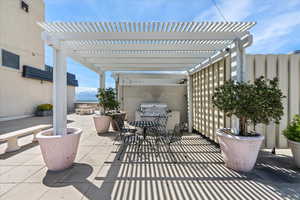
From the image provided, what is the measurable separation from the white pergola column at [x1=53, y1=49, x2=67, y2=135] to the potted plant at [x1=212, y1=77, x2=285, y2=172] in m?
3.26

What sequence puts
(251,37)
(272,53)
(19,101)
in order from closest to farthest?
(251,37), (272,53), (19,101)

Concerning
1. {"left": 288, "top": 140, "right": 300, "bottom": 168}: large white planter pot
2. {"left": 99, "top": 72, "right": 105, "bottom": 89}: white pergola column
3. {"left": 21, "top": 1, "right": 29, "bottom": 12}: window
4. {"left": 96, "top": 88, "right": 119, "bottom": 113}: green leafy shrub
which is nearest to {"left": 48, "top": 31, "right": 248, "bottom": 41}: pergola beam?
{"left": 288, "top": 140, "right": 300, "bottom": 168}: large white planter pot

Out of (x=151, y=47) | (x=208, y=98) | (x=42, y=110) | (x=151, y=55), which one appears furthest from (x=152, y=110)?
(x=42, y=110)

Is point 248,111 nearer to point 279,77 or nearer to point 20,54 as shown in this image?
point 279,77

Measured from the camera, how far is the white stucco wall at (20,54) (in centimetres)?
829

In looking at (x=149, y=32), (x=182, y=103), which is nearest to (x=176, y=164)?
(x=149, y=32)

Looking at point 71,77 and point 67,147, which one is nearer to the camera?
point 67,147

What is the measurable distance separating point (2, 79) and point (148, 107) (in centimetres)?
849

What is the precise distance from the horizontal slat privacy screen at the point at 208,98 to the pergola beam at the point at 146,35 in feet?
3.05

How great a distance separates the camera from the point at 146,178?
251 centimetres

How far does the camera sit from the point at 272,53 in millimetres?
3789

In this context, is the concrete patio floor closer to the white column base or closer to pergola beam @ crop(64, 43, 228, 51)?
the white column base

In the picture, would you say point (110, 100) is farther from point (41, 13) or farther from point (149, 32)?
point (41, 13)

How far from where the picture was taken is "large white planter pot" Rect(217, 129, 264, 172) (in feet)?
8.36
